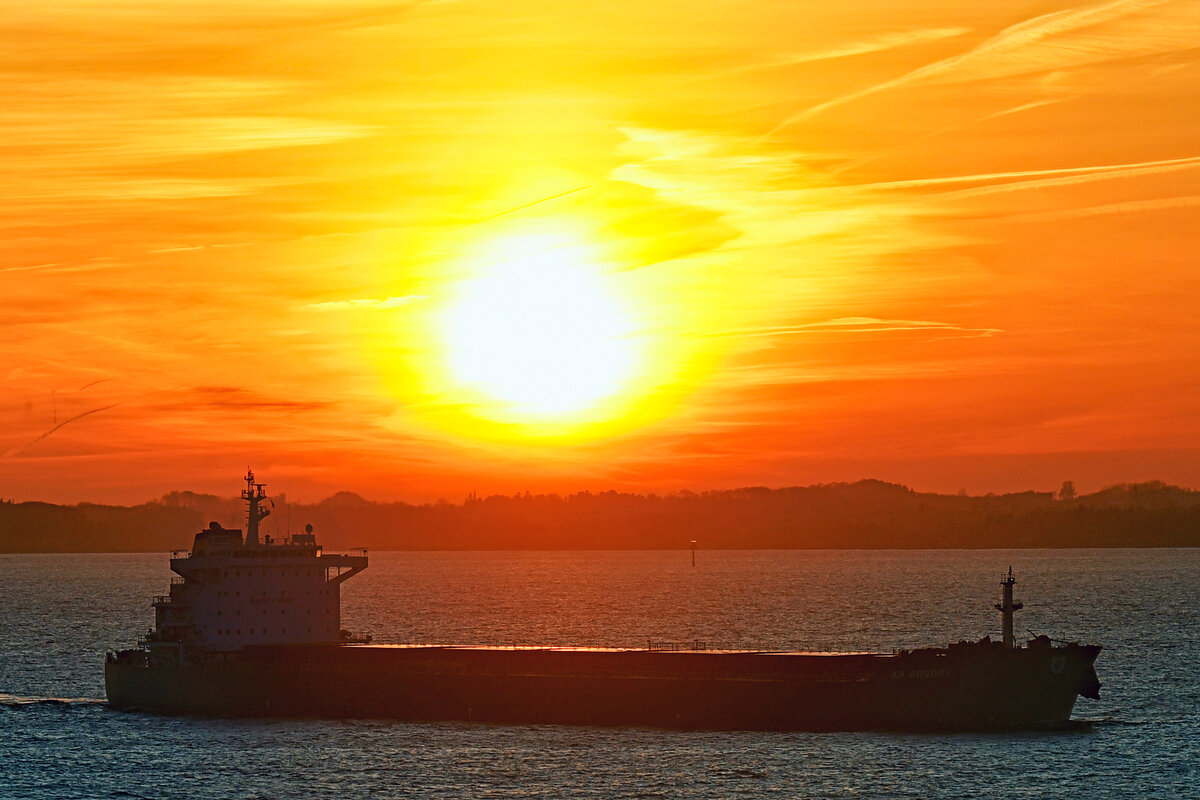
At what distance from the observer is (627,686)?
69.1 metres

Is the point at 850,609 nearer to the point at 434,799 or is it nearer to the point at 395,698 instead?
the point at 395,698

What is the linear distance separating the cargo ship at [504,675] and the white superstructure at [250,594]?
8 cm

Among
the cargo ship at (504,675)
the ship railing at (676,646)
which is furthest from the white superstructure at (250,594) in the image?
the ship railing at (676,646)

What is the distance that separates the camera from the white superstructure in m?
77.9

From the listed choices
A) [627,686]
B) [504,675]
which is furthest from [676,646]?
[627,686]

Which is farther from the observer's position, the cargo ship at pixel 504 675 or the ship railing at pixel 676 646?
the ship railing at pixel 676 646

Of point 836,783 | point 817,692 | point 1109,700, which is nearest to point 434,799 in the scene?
point 836,783

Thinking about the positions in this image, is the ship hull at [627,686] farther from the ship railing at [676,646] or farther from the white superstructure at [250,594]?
the ship railing at [676,646]

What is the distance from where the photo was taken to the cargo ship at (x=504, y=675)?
215ft

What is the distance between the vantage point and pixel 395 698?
72.9m

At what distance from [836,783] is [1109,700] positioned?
30.6 m

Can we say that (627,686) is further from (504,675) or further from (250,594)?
(250,594)

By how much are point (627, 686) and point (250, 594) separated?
22.6 metres

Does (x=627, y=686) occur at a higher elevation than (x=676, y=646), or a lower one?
higher
